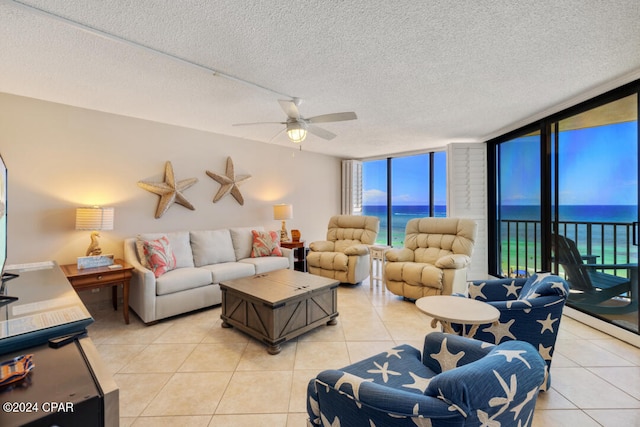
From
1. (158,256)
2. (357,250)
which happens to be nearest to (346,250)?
(357,250)

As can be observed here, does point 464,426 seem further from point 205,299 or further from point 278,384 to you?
point 205,299

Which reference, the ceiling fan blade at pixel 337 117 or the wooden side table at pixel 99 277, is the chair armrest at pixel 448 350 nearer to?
the ceiling fan blade at pixel 337 117

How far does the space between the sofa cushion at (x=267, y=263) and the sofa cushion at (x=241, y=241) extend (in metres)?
0.13

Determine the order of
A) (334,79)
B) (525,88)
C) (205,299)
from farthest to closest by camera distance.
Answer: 1. (205,299)
2. (525,88)
3. (334,79)

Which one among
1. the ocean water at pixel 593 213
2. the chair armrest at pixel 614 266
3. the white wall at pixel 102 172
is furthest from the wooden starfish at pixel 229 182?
the chair armrest at pixel 614 266

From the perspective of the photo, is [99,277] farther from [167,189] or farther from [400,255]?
[400,255]

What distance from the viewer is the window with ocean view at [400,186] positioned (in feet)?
18.7

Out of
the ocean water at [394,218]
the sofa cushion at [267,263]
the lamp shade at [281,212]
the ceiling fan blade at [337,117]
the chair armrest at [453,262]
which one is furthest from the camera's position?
the ocean water at [394,218]

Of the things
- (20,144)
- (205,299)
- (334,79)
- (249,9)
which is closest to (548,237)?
(334,79)

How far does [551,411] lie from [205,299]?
A: 10.8 feet

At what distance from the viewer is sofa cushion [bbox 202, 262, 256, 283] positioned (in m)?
3.49

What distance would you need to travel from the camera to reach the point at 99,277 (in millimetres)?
2830

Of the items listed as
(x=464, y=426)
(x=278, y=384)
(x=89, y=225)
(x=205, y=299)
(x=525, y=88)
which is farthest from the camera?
(x=205, y=299)

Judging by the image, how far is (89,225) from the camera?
3.00 meters
